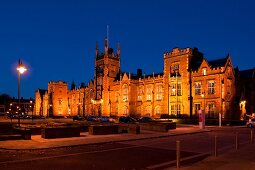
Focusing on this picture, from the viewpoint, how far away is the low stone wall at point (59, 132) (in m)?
23.4

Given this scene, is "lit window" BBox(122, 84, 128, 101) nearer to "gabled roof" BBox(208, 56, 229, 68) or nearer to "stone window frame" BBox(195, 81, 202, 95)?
"stone window frame" BBox(195, 81, 202, 95)

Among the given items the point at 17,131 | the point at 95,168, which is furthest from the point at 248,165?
the point at 17,131

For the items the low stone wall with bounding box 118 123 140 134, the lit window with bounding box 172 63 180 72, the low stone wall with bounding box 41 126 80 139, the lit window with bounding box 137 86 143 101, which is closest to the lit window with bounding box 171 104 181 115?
the lit window with bounding box 172 63 180 72

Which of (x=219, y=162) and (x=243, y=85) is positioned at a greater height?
(x=243, y=85)

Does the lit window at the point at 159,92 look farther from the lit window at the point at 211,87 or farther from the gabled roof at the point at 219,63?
the lit window at the point at 211,87

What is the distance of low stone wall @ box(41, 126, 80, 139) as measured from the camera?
23.4m

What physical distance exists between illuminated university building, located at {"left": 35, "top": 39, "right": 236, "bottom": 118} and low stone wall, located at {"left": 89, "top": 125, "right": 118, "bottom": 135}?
2959 centimetres

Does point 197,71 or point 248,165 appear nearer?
point 248,165

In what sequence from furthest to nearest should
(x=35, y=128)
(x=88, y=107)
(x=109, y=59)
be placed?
(x=88, y=107), (x=109, y=59), (x=35, y=128)

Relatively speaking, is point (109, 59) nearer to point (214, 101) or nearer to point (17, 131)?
point (214, 101)

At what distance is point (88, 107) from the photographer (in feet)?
311

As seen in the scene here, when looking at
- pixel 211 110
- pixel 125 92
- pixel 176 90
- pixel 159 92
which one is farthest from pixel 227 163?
pixel 125 92

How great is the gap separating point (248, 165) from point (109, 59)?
242ft

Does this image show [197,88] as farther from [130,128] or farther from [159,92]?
[130,128]
